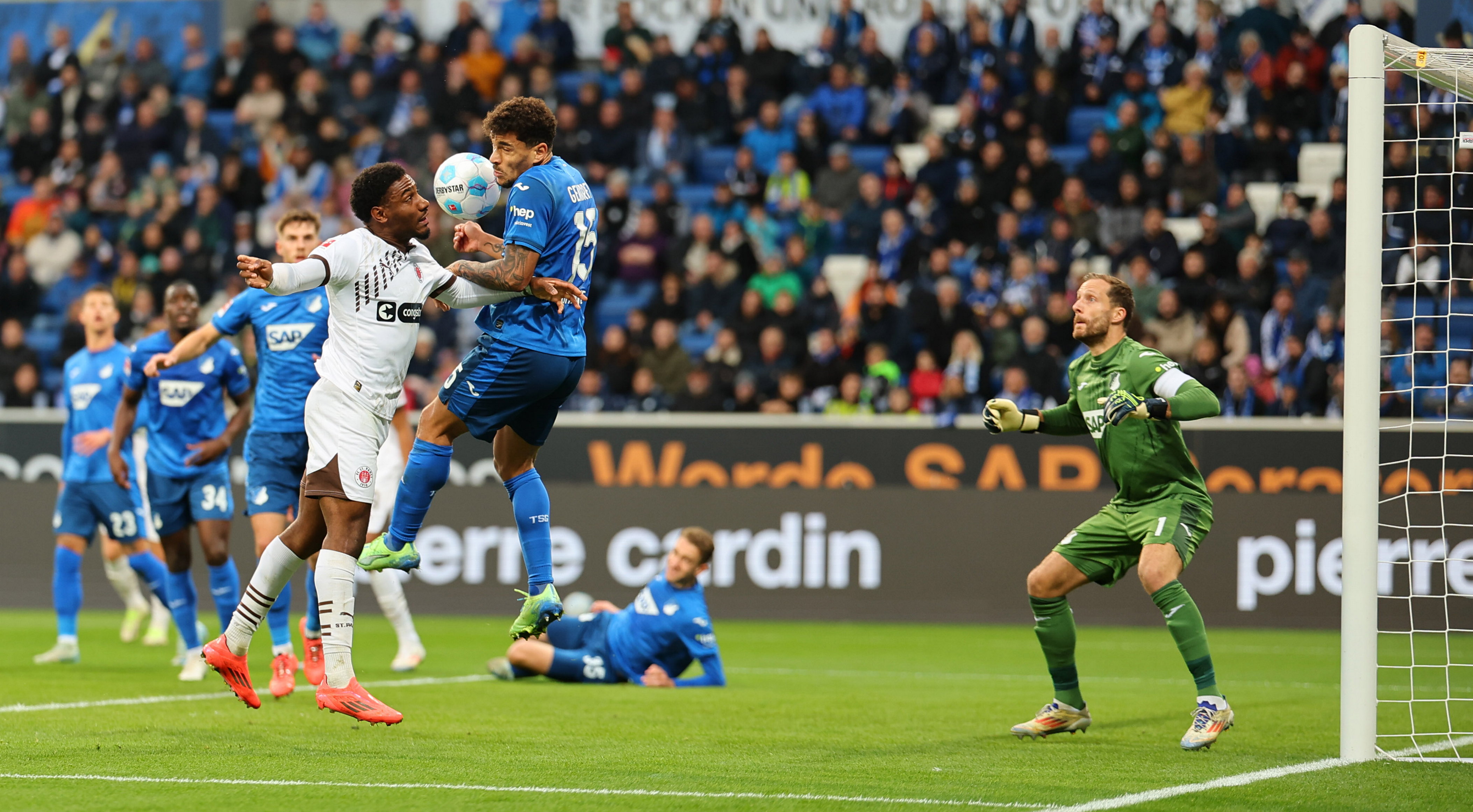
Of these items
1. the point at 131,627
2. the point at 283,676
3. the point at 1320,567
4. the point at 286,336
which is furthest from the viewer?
the point at 1320,567

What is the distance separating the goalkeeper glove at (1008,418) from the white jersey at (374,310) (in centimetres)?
266

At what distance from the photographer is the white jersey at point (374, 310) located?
7.32 metres

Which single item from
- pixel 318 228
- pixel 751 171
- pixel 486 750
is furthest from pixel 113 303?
pixel 751 171

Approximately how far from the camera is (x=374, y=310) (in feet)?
24.2

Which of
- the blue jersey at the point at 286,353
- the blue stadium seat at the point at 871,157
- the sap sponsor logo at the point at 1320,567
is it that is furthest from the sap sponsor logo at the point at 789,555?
the blue stadium seat at the point at 871,157

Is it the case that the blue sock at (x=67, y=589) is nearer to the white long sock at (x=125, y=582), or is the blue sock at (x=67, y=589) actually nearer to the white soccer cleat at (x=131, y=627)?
the white soccer cleat at (x=131, y=627)

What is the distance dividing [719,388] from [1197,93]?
682cm

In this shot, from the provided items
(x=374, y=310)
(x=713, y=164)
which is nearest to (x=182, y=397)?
(x=374, y=310)

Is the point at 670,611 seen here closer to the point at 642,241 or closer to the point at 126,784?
the point at 126,784

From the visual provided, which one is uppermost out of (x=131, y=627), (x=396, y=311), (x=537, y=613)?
(x=396, y=311)

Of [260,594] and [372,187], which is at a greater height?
[372,187]

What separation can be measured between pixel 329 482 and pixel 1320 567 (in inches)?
399

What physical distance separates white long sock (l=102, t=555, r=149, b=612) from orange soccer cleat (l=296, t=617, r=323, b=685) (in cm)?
474

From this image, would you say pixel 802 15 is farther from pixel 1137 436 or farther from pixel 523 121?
pixel 523 121
